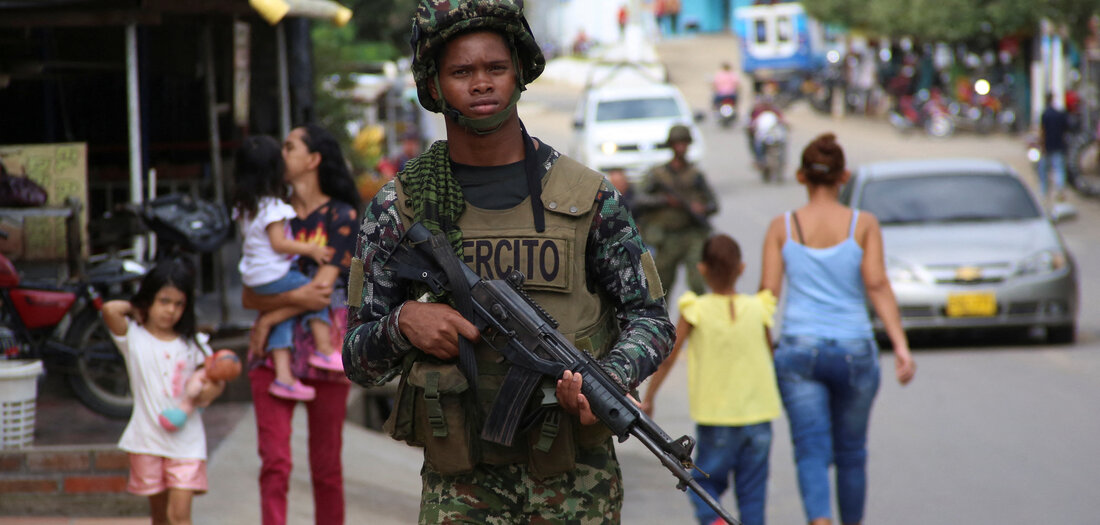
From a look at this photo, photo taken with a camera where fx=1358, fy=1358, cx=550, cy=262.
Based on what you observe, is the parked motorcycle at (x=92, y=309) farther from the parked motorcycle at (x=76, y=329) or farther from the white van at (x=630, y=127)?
the white van at (x=630, y=127)

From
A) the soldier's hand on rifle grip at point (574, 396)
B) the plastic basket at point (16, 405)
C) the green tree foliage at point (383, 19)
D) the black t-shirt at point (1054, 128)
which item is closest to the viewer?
the soldier's hand on rifle grip at point (574, 396)

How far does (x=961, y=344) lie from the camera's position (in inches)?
454

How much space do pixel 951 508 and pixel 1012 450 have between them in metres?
1.29

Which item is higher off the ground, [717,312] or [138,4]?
[138,4]

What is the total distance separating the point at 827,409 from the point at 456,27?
121 inches

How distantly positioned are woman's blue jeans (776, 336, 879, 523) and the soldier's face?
2.86m

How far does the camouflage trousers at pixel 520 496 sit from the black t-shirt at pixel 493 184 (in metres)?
0.60

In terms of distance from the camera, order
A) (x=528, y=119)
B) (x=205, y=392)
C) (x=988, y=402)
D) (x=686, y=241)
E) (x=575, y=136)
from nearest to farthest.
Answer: (x=205, y=392), (x=988, y=402), (x=686, y=241), (x=575, y=136), (x=528, y=119)

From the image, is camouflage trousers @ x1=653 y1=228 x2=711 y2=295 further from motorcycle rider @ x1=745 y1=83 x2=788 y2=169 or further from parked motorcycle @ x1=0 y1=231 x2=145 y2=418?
motorcycle rider @ x1=745 y1=83 x2=788 y2=169

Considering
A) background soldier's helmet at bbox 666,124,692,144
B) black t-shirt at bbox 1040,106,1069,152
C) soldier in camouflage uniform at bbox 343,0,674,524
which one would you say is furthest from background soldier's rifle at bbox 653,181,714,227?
black t-shirt at bbox 1040,106,1069,152

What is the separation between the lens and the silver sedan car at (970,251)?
1086 centimetres

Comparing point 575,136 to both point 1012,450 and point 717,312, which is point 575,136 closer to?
point 1012,450

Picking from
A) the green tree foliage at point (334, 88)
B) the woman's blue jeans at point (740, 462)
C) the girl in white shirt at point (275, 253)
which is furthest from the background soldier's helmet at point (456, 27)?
the green tree foliage at point (334, 88)

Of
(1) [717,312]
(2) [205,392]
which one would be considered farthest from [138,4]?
(1) [717,312]
